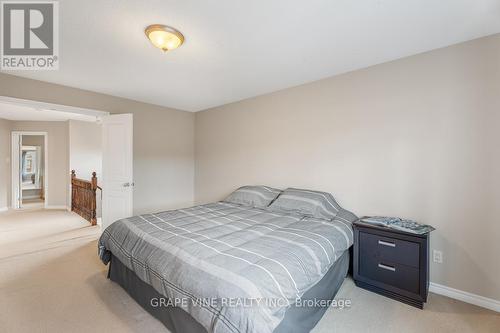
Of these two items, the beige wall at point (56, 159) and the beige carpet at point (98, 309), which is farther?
the beige wall at point (56, 159)

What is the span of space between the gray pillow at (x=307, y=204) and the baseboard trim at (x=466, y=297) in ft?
3.78

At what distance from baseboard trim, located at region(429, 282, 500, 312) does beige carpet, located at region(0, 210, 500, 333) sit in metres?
0.06

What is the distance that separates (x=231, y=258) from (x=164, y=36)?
187cm

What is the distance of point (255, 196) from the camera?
331cm

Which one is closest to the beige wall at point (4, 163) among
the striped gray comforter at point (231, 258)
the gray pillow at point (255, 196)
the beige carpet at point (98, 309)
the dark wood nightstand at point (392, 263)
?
the beige carpet at point (98, 309)

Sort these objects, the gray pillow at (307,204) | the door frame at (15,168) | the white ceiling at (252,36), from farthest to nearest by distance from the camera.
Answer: the door frame at (15,168), the gray pillow at (307,204), the white ceiling at (252,36)

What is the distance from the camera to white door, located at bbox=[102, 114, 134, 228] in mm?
3502

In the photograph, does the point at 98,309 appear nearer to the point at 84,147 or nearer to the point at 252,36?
the point at 252,36

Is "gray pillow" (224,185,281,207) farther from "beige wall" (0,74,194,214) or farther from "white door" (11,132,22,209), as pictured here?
"white door" (11,132,22,209)

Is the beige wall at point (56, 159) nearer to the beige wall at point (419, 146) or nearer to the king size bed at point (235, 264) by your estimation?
the king size bed at point (235, 264)

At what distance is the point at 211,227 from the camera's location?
218cm

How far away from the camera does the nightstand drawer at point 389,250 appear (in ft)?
6.55

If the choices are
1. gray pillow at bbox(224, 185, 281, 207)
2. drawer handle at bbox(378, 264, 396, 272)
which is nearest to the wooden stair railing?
gray pillow at bbox(224, 185, 281, 207)

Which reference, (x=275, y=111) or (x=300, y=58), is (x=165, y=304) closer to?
(x=300, y=58)
